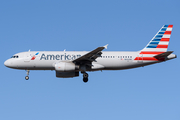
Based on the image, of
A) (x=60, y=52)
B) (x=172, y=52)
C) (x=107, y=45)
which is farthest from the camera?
(x=60, y=52)

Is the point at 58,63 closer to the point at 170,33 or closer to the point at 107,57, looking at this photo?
the point at 107,57

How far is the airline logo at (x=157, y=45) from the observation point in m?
45.8

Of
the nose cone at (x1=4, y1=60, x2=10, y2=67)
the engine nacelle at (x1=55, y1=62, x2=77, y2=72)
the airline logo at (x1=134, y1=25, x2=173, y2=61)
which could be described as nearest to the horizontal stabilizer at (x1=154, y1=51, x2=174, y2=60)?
the airline logo at (x1=134, y1=25, x2=173, y2=61)

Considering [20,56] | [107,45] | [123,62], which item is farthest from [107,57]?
[20,56]

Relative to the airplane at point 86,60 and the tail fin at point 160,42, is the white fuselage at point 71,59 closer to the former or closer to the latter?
the airplane at point 86,60

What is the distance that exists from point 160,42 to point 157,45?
2.38 feet

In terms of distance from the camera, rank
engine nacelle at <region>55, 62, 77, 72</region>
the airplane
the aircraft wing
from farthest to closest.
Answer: the airplane < engine nacelle at <region>55, 62, 77, 72</region> < the aircraft wing

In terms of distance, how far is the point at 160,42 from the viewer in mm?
47500

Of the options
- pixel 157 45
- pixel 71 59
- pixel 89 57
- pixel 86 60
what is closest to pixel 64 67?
pixel 71 59

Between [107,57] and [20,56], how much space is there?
12381 mm

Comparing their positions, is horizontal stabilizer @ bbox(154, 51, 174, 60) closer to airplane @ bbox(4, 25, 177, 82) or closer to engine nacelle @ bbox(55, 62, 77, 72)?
airplane @ bbox(4, 25, 177, 82)

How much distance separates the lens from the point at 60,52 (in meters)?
46.2

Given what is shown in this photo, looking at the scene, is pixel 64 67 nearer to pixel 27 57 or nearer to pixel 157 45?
pixel 27 57

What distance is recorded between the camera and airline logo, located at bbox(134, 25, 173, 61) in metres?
45.8
